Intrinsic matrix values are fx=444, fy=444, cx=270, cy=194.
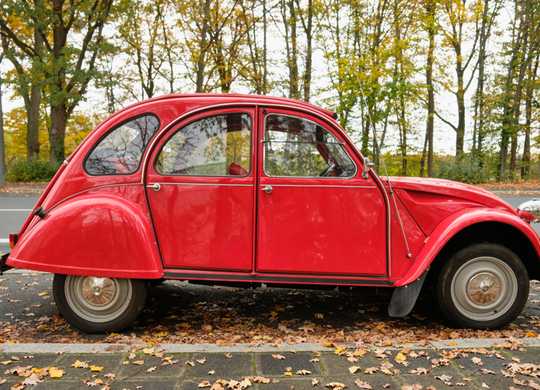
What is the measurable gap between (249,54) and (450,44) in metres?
10.4

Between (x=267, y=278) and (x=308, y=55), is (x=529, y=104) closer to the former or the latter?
(x=308, y=55)

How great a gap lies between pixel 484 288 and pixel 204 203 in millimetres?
2593

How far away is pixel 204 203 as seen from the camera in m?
3.82

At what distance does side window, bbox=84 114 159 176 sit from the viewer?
3.93 meters

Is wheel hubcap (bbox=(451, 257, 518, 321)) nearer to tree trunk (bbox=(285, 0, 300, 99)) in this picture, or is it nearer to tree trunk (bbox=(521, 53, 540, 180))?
tree trunk (bbox=(285, 0, 300, 99))

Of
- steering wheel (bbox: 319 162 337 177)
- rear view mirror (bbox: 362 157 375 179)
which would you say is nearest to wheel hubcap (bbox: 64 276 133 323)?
steering wheel (bbox: 319 162 337 177)

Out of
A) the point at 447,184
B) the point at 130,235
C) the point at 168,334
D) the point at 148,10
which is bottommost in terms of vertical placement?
the point at 168,334

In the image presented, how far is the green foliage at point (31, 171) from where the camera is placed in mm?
17547

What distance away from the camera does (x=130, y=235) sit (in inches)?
147

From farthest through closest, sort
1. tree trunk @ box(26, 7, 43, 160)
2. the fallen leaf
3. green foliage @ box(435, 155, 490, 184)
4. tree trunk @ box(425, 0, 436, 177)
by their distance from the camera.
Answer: tree trunk @ box(425, 0, 436, 177)
tree trunk @ box(26, 7, 43, 160)
green foliage @ box(435, 155, 490, 184)
the fallen leaf

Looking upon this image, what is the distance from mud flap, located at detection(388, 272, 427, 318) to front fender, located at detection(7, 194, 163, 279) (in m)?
2.05

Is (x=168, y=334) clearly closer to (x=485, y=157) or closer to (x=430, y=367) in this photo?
(x=430, y=367)

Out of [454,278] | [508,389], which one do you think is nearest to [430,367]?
[508,389]

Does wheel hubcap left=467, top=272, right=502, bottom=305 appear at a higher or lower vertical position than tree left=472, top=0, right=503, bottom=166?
lower
